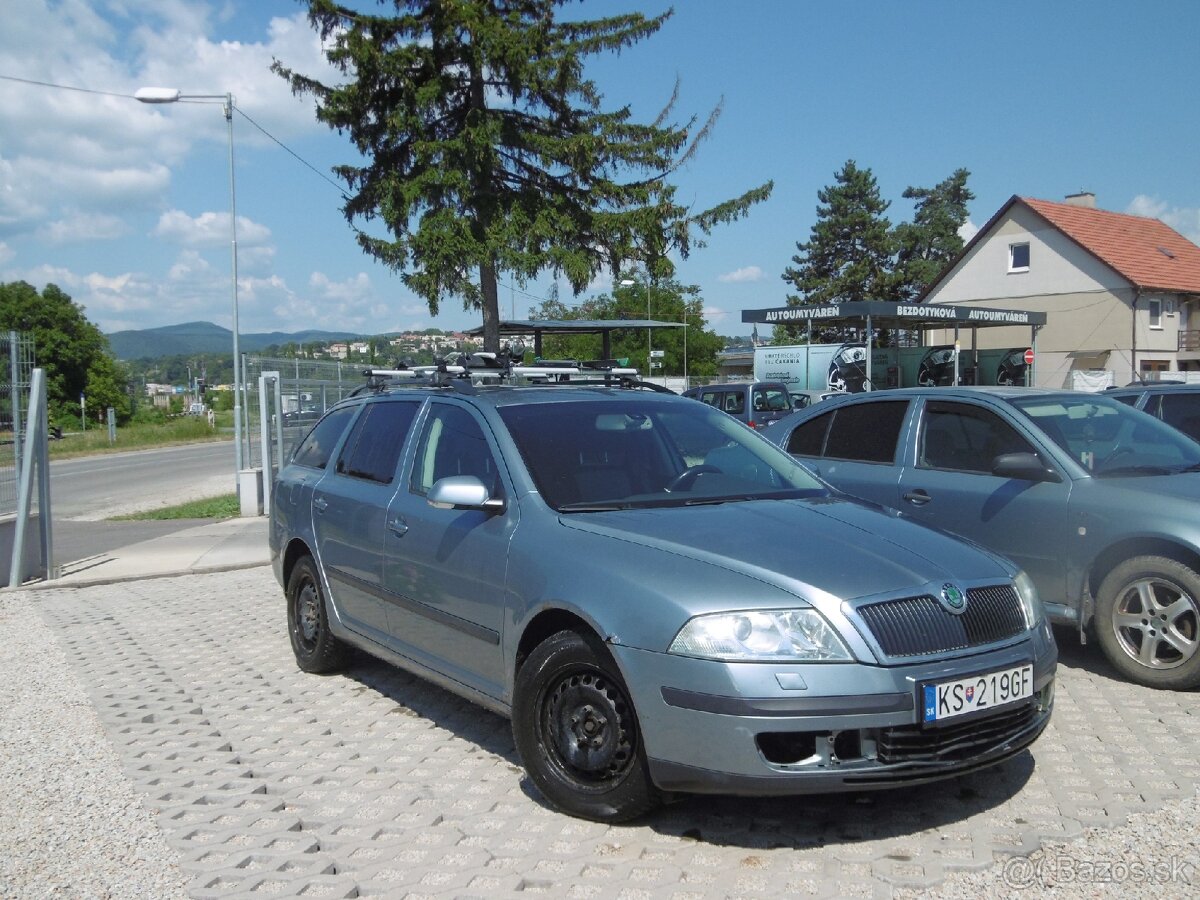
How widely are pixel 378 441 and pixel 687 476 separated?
191 centimetres

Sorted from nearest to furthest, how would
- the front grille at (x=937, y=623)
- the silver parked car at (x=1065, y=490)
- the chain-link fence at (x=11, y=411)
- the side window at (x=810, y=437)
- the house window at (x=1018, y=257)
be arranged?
1. the front grille at (x=937, y=623)
2. the silver parked car at (x=1065, y=490)
3. the side window at (x=810, y=437)
4. the chain-link fence at (x=11, y=411)
5. the house window at (x=1018, y=257)

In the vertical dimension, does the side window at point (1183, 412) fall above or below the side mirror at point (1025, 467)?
above

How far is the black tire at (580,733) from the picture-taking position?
147 inches

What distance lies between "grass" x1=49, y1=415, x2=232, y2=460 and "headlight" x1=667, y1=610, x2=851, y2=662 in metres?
41.0

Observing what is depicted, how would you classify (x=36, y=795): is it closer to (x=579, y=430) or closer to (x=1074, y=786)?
(x=579, y=430)

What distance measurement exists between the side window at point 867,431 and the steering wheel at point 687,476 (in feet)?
7.85

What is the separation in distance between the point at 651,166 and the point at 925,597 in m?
19.2

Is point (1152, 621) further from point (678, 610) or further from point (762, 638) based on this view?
point (678, 610)

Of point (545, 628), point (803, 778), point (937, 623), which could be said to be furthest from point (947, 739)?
point (545, 628)

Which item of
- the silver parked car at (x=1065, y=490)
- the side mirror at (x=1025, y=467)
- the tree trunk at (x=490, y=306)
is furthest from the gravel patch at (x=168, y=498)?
the side mirror at (x=1025, y=467)

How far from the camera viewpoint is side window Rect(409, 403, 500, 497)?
486 centimetres

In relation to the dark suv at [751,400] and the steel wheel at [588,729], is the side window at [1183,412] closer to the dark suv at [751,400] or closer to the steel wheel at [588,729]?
the steel wheel at [588,729]

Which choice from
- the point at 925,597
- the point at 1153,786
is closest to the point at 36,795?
the point at 925,597

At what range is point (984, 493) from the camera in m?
6.25
